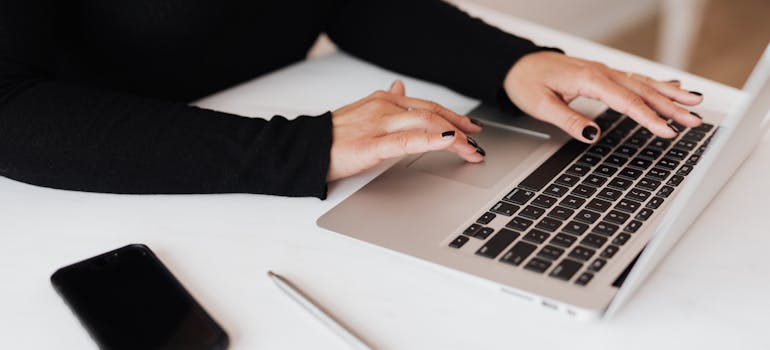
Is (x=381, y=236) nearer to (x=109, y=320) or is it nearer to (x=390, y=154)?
(x=390, y=154)

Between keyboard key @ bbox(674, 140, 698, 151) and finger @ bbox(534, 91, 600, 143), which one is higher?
keyboard key @ bbox(674, 140, 698, 151)

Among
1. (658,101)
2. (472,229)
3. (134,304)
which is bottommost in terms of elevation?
(134,304)

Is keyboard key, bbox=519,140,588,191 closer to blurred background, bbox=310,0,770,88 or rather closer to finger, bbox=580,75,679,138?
finger, bbox=580,75,679,138

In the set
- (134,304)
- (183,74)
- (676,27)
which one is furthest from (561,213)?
(676,27)

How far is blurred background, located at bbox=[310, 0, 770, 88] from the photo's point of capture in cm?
237

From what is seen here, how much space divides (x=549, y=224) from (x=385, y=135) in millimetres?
175

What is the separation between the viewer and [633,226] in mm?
612

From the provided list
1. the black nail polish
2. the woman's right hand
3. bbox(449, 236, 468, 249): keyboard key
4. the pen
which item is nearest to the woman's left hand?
the black nail polish

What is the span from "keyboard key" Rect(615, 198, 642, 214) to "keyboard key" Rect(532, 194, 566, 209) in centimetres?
5

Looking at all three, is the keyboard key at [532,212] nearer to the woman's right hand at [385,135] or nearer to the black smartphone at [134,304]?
the woman's right hand at [385,135]

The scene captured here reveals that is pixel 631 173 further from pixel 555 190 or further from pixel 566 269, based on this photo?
pixel 566 269

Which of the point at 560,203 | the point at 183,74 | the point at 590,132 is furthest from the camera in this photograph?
the point at 183,74

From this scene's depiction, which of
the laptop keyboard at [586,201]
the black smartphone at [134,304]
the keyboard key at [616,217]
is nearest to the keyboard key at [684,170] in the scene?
the laptop keyboard at [586,201]

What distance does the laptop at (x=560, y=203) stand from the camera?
1.76 ft
